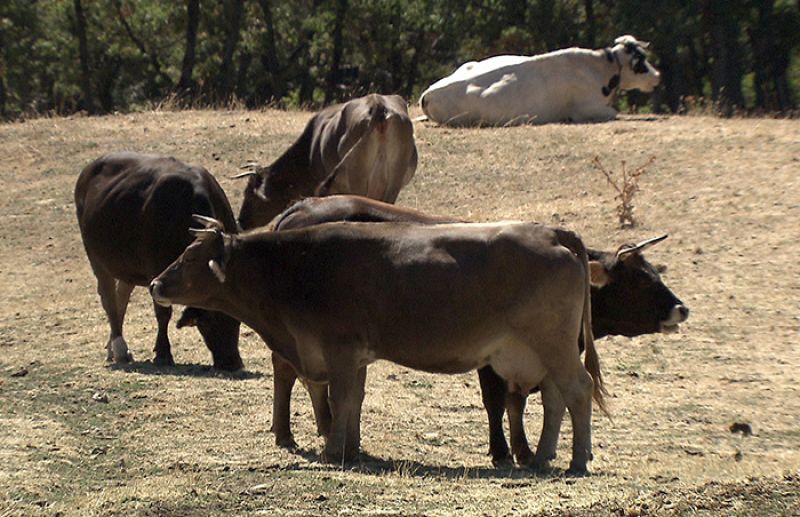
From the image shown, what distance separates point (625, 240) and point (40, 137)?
44.1 ft

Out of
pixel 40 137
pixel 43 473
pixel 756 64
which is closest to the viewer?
pixel 43 473

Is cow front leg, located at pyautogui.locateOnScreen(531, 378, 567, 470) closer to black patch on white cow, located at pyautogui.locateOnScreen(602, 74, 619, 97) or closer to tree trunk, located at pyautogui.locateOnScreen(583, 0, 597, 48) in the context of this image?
black patch on white cow, located at pyautogui.locateOnScreen(602, 74, 619, 97)

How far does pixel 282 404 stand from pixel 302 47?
35385mm

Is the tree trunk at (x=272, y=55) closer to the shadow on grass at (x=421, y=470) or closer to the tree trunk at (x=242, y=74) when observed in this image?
the tree trunk at (x=242, y=74)

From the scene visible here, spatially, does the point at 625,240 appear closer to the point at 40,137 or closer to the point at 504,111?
the point at 504,111

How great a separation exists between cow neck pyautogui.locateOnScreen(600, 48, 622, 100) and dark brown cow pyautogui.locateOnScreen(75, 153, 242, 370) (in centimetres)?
1276

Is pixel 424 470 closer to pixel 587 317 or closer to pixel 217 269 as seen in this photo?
pixel 587 317

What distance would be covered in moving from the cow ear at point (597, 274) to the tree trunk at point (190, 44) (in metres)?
28.6

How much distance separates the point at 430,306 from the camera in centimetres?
917

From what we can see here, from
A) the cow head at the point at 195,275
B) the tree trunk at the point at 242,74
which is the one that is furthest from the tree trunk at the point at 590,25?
the cow head at the point at 195,275

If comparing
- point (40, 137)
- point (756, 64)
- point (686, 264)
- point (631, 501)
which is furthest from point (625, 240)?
point (756, 64)

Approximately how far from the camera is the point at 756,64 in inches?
1508

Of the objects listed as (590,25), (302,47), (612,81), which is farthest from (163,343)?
(302,47)

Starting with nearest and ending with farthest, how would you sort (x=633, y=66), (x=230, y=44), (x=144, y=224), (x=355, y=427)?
1. (x=355, y=427)
2. (x=144, y=224)
3. (x=633, y=66)
4. (x=230, y=44)
